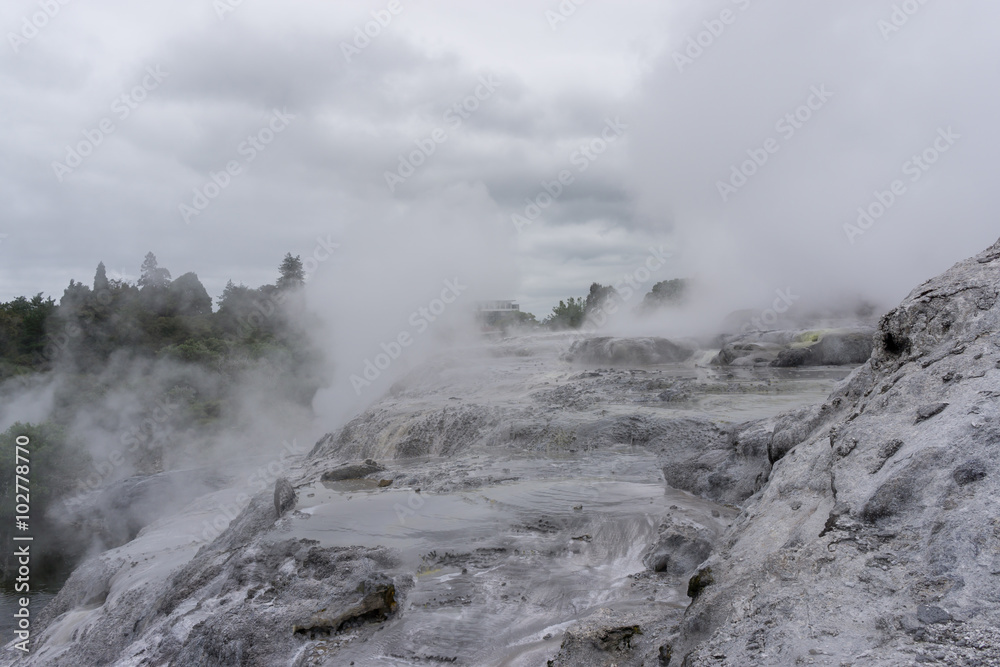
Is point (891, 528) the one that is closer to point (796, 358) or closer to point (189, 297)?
point (796, 358)

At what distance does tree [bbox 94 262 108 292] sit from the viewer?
39.0 m

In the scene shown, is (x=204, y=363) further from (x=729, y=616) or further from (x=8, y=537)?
(x=729, y=616)

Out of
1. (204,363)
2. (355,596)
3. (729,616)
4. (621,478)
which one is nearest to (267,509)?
(355,596)

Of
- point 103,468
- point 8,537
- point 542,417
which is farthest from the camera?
point 103,468

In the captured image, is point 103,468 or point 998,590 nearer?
point 998,590

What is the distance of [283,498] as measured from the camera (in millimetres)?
6516

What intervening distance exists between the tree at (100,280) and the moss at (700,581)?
4311 centimetres

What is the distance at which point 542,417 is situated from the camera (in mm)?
10914

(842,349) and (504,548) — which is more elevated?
(842,349)

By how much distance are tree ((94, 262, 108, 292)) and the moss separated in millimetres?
43111

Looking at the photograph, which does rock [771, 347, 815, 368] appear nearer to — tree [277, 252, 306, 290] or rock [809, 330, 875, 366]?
rock [809, 330, 875, 366]

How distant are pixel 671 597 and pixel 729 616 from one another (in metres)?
1.63

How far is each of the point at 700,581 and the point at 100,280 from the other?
47.4 meters

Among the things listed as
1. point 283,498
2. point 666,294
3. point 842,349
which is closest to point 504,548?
point 283,498
